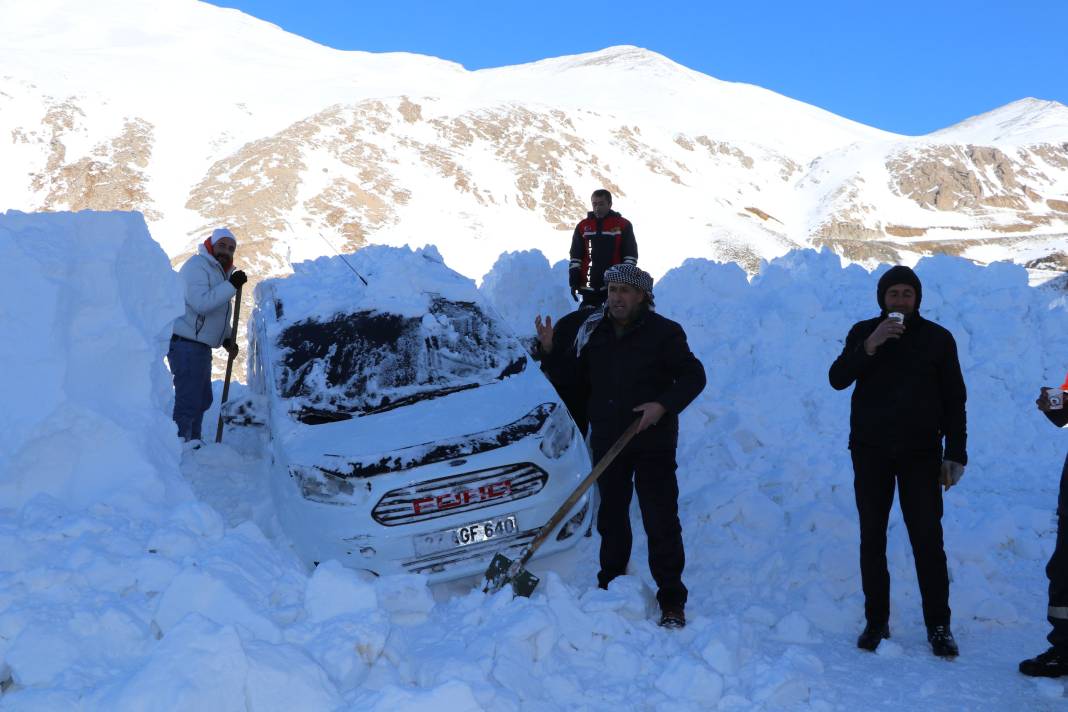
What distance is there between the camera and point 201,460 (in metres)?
6.68

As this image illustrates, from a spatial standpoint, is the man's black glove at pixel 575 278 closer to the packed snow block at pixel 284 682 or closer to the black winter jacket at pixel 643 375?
the black winter jacket at pixel 643 375

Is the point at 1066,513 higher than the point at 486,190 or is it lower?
lower

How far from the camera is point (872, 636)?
411cm

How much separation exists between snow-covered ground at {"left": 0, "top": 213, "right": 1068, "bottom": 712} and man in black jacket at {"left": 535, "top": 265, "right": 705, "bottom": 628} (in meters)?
0.35

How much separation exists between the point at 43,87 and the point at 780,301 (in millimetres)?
45630

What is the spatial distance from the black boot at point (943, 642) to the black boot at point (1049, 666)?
298 mm

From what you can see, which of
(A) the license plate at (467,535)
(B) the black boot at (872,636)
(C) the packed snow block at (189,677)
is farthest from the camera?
(A) the license plate at (467,535)

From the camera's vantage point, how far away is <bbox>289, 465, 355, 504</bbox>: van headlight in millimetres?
4535

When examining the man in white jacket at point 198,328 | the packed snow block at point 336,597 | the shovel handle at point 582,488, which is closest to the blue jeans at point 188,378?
the man in white jacket at point 198,328

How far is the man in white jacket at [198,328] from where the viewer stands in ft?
22.3

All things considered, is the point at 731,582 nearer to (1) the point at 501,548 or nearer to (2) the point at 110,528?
(1) the point at 501,548

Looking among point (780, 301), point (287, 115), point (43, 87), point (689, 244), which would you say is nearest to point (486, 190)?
point (689, 244)

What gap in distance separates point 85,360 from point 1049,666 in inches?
187

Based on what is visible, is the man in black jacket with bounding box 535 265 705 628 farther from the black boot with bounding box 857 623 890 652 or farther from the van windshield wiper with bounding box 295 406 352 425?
the van windshield wiper with bounding box 295 406 352 425
